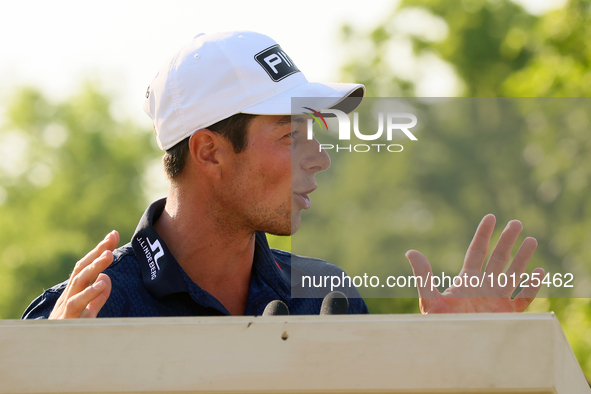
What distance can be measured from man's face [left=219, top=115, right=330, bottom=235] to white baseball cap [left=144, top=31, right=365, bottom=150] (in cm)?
10

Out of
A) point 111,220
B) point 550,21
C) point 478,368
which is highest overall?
point 478,368

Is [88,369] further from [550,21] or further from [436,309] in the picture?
[550,21]

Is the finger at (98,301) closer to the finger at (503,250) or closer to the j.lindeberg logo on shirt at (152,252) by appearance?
the j.lindeberg logo on shirt at (152,252)

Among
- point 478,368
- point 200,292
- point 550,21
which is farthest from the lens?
point 550,21

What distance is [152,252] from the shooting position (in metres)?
2.29

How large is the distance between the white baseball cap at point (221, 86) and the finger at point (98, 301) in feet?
3.03

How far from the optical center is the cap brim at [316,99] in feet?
7.89

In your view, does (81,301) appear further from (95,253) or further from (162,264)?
(162,264)

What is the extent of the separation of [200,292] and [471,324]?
135cm

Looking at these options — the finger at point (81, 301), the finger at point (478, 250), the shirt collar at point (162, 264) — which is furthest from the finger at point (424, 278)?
the finger at point (81, 301)

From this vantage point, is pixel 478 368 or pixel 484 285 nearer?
pixel 478 368

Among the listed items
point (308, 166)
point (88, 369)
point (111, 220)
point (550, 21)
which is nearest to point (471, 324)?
point (88, 369)

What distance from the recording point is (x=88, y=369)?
1042 millimetres

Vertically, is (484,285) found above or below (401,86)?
above
